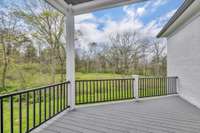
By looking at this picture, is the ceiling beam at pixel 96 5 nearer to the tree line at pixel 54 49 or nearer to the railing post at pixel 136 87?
the tree line at pixel 54 49

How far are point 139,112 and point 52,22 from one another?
4.28 m

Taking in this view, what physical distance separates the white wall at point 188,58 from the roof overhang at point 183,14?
0.44 feet

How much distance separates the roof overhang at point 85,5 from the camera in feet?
12.8

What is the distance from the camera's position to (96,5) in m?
4.04

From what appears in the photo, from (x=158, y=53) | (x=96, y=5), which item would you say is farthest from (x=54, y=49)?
(x=158, y=53)

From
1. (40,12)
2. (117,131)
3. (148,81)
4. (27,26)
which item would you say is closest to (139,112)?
(117,131)

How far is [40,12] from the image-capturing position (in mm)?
5527

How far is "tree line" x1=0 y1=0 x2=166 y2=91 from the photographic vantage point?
425cm

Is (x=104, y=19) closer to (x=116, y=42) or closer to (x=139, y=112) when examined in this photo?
(x=116, y=42)

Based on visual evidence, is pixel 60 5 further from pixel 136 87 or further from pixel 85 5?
pixel 136 87

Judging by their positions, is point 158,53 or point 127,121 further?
point 158,53

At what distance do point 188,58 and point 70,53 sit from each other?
381 centimetres

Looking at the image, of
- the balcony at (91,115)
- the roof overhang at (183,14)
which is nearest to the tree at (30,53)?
the balcony at (91,115)

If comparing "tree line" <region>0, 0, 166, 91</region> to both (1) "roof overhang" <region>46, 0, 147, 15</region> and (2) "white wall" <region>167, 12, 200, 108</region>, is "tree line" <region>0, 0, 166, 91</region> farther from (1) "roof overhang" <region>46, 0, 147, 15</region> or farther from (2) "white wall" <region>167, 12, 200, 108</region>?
(2) "white wall" <region>167, 12, 200, 108</region>
